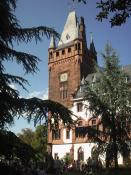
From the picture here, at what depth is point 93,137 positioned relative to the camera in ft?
92.9

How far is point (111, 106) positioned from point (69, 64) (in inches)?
1111

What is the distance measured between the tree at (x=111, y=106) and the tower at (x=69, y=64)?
23077mm

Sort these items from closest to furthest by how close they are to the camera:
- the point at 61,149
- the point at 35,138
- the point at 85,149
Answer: the point at 85,149
the point at 61,149
the point at 35,138

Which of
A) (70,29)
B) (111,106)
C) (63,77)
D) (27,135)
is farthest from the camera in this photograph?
(27,135)

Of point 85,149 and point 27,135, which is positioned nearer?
point 85,149

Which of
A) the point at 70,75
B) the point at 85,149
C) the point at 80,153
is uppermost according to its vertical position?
the point at 70,75

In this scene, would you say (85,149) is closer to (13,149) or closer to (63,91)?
(63,91)

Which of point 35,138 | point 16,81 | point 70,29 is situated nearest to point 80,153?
point 70,29

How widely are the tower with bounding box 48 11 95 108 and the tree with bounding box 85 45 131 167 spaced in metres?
23.1

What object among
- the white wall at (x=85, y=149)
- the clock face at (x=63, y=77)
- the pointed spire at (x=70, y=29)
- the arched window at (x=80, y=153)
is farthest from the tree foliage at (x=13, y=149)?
the pointed spire at (x=70, y=29)

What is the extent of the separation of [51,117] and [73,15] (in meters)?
54.4

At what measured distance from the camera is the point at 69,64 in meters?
56.1

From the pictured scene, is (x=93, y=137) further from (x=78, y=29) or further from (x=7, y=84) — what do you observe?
(x=78, y=29)

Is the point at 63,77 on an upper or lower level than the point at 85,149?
upper
